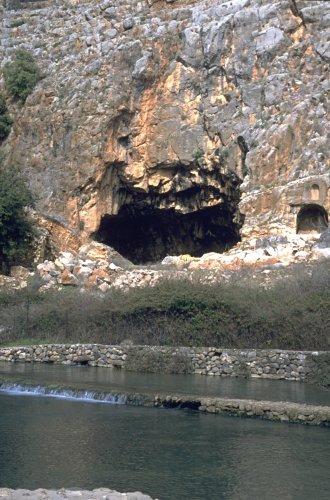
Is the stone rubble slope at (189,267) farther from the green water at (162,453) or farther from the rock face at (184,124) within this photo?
the green water at (162,453)

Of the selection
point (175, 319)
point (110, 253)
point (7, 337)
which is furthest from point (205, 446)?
point (110, 253)

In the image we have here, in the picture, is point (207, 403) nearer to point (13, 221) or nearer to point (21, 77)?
point (13, 221)

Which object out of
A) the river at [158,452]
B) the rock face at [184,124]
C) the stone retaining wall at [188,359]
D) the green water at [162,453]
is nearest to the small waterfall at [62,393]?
the river at [158,452]

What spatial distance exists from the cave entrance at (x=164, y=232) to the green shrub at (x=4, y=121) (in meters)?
8.46

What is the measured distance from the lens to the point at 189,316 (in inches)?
1245

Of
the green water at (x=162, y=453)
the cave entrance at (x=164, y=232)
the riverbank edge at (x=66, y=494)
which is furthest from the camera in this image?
the cave entrance at (x=164, y=232)

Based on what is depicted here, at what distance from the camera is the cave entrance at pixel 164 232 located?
178 feet

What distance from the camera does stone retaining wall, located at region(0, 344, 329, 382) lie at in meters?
27.5

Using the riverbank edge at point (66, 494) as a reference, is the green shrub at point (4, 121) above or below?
above

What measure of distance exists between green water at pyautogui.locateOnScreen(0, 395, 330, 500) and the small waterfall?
0.81 meters

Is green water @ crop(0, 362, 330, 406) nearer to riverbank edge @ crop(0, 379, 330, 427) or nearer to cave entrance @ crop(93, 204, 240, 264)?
riverbank edge @ crop(0, 379, 330, 427)

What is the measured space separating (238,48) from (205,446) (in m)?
36.2

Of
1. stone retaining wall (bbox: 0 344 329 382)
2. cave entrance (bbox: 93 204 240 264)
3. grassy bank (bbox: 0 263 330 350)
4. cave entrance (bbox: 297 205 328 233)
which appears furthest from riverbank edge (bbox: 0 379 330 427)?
cave entrance (bbox: 93 204 240 264)

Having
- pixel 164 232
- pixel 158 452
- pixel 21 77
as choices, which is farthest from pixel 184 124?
pixel 158 452
